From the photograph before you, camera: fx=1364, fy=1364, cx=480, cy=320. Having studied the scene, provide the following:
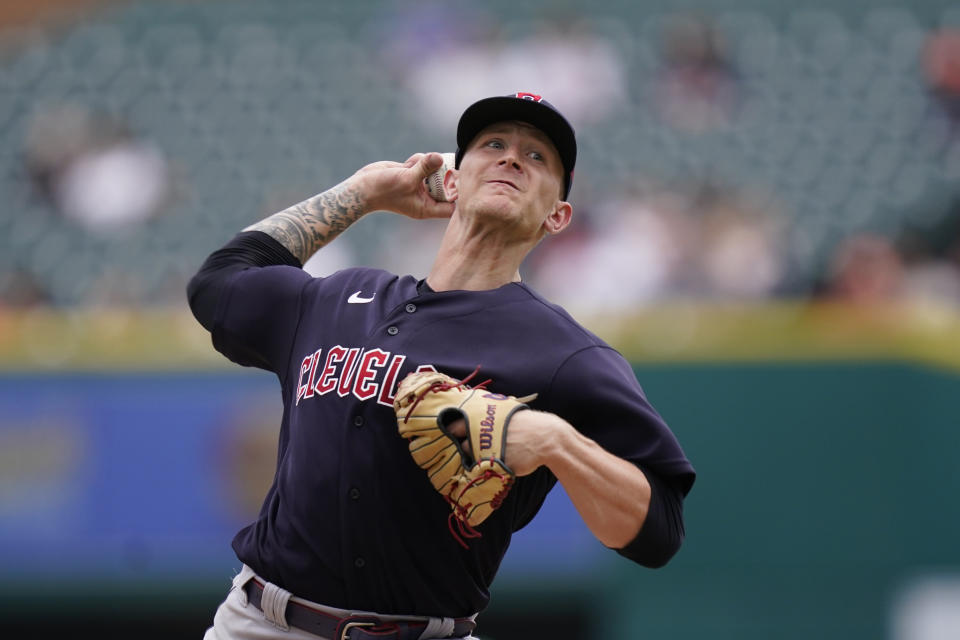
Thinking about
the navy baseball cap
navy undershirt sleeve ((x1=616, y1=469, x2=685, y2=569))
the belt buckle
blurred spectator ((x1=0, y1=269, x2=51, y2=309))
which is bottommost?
the belt buckle

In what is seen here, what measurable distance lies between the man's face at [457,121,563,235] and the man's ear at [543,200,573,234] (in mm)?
21

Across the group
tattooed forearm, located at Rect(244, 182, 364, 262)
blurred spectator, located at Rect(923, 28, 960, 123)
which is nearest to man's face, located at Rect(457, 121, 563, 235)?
tattooed forearm, located at Rect(244, 182, 364, 262)

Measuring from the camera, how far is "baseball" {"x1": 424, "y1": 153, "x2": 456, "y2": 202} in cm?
368

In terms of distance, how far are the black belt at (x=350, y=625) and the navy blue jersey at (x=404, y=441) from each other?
0.03 m

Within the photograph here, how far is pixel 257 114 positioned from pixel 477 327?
827 cm

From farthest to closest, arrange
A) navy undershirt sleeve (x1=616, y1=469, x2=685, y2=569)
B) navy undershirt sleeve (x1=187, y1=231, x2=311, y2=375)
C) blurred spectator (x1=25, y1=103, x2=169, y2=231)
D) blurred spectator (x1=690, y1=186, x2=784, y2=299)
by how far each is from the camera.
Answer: blurred spectator (x1=25, y1=103, x2=169, y2=231)
blurred spectator (x1=690, y1=186, x2=784, y2=299)
navy undershirt sleeve (x1=187, y1=231, x2=311, y2=375)
navy undershirt sleeve (x1=616, y1=469, x2=685, y2=569)

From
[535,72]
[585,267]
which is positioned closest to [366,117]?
[535,72]

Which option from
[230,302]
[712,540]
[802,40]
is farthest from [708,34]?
[230,302]

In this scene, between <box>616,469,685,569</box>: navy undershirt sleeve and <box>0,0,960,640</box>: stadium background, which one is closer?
<box>616,469,685,569</box>: navy undershirt sleeve

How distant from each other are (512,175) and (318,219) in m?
0.69

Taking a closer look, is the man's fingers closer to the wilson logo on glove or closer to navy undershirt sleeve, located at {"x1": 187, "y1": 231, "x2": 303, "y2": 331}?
navy undershirt sleeve, located at {"x1": 187, "y1": 231, "x2": 303, "y2": 331}

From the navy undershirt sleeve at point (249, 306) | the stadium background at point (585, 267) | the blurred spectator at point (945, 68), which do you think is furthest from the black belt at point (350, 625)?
the blurred spectator at point (945, 68)

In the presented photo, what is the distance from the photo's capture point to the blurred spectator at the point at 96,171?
10.1 meters

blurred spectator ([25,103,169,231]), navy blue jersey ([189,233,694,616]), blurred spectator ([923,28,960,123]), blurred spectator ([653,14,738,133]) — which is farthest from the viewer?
blurred spectator ([653,14,738,133])
